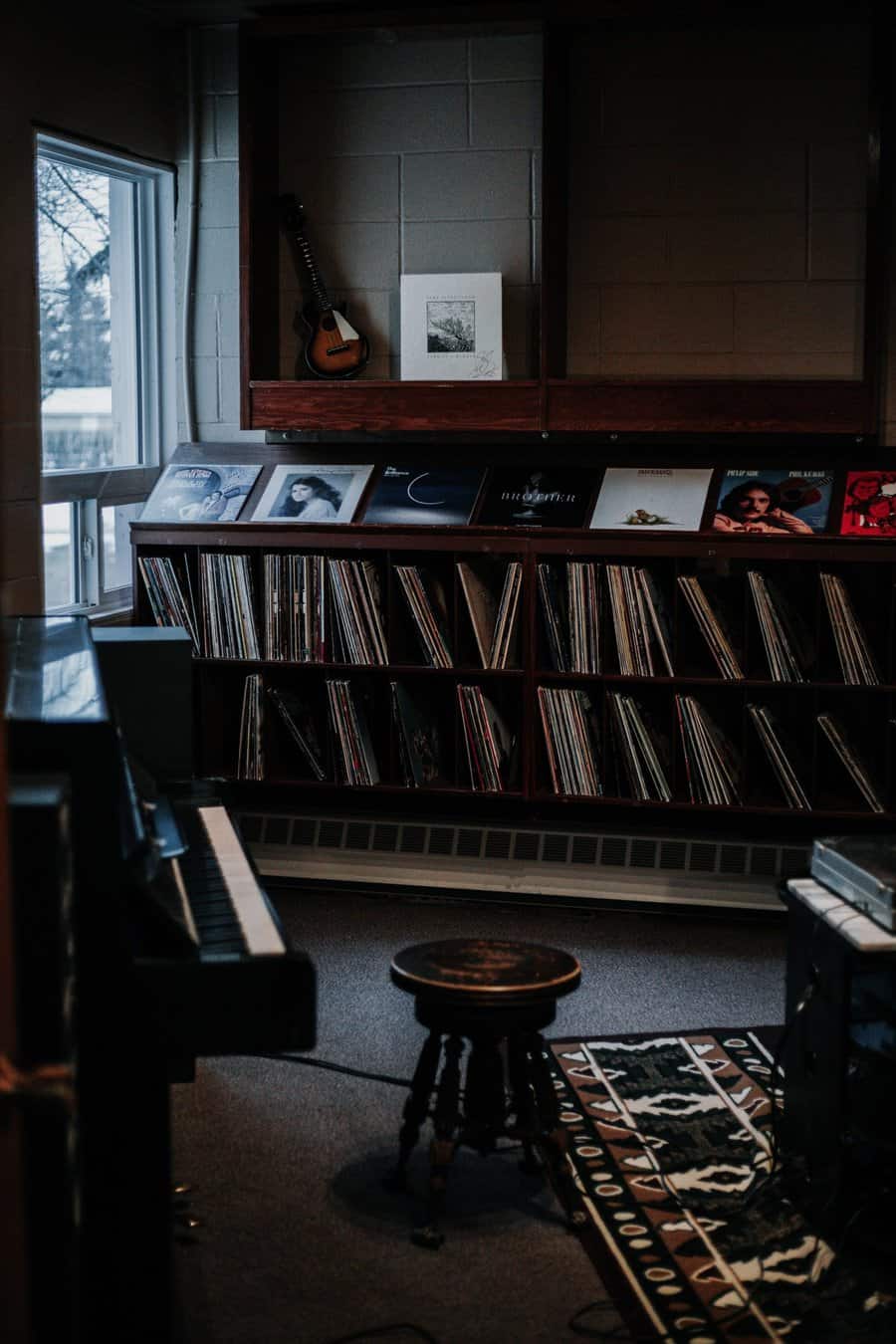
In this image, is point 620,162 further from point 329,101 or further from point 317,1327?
point 317,1327

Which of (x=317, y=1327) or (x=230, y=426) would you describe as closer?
(x=317, y=1327)

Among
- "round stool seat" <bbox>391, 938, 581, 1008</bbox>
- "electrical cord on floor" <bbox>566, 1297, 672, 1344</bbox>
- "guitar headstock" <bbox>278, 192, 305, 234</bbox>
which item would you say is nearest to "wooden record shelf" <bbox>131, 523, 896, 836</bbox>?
"guitar headstock" <bbox>278, 192, 305, 234</bbox>

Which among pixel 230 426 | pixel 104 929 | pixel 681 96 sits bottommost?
pixel 104 929

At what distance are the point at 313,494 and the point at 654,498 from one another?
3.15ft

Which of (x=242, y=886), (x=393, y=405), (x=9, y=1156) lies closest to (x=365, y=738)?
(x=393, y=405)

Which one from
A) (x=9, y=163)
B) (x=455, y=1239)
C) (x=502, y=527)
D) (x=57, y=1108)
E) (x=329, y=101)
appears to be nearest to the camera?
(x=57, y=1108)

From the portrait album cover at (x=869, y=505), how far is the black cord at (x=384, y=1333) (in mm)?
2397

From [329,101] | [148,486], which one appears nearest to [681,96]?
[329,101]

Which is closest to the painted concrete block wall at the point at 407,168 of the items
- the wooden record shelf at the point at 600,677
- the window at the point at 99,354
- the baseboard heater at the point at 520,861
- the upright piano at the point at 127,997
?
the window at the point at 99,354

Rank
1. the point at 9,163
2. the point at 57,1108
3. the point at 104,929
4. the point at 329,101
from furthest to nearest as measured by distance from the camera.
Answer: the point at 329,101 < the point at 9,163 < the point at 104,929 < the point at 57,1108

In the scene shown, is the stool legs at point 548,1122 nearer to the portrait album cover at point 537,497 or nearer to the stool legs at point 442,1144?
the stool legs at point 442,1144

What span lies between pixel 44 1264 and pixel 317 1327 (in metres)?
0.95

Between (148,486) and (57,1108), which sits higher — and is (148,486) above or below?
above

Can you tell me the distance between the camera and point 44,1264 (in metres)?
Result: 1.45
